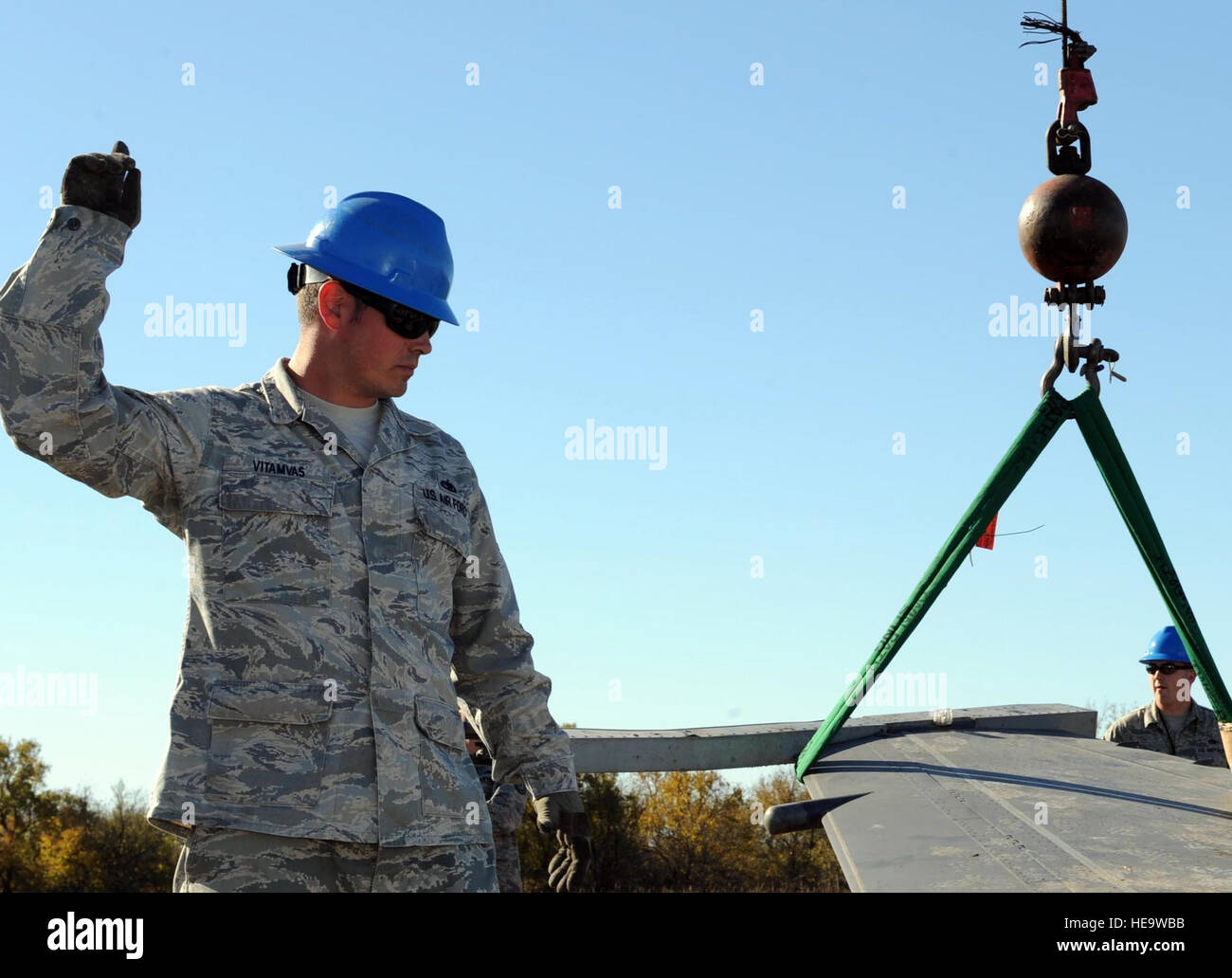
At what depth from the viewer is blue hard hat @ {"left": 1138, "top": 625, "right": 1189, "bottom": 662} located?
38.3ft

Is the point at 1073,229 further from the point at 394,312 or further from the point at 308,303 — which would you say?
the point at 308,303

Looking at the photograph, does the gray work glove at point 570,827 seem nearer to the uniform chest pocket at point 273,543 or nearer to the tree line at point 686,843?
the uniform chest pocket at point 273,543

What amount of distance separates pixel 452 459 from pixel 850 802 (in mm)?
2806

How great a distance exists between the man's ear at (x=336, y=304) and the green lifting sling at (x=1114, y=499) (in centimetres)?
386

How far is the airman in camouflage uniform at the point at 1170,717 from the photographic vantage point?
37.1ft

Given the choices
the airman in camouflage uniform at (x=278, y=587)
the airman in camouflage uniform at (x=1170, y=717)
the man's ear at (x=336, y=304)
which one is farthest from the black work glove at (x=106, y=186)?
the airman in camouflage uniform at (x=1170, y=717)

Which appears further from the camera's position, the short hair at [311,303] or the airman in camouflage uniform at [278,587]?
the short hair at [311,303]

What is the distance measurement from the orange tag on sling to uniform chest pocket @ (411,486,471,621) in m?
3.67

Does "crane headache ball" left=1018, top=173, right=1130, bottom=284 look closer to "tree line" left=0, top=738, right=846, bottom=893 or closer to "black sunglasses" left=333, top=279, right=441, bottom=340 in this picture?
"black sunglasses" left=333, top=279, right=441, bottom=340
